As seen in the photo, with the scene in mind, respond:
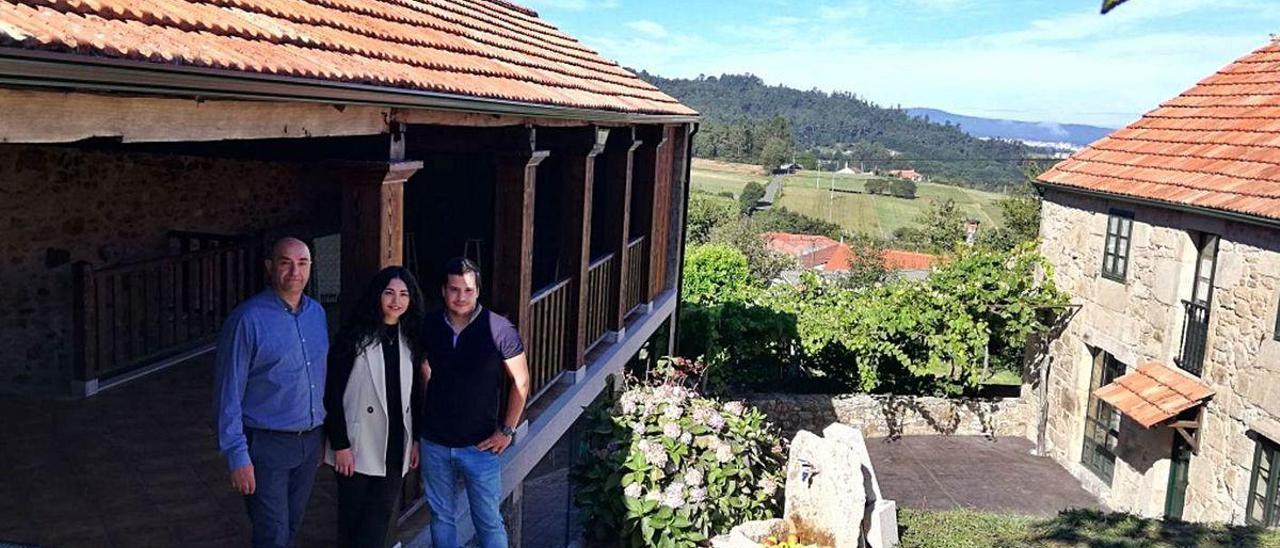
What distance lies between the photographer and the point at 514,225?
546 cm

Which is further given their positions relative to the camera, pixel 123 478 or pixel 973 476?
pixel 973 476

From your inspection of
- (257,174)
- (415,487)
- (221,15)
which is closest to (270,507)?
(415,487)

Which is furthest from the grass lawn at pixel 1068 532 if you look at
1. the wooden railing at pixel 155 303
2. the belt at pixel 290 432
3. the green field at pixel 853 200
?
the green field at pixel 853 200

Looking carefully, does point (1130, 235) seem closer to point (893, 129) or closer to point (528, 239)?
point (528, 239)

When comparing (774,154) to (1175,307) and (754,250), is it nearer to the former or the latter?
(754,250)

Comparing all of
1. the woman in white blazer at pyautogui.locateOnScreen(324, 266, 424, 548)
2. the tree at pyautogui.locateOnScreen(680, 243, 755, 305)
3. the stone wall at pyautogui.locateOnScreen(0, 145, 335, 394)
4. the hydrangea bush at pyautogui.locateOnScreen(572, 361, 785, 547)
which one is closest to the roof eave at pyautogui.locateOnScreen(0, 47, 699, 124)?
the woman in white blazer at pyautogui.locateOnScreen(324, 266, 424, 548)

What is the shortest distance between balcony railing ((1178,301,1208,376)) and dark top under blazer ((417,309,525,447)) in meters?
10.7

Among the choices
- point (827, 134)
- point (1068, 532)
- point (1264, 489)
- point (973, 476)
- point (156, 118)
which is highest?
point (827, 134)

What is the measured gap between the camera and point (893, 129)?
439 feet

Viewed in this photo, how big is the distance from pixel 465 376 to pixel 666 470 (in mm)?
2580

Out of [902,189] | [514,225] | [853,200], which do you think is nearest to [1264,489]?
[514,225]

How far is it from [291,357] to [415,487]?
4.92 feet

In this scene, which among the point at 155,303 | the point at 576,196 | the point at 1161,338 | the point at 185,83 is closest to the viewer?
the point at 185,83

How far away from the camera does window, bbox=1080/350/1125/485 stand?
44.3 ft
